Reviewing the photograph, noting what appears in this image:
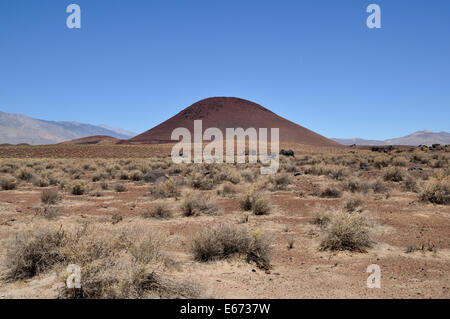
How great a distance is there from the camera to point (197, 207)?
9.87 metres

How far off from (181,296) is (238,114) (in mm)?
104073

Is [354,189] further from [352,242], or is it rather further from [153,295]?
[153,295]

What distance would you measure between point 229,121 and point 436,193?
297ft

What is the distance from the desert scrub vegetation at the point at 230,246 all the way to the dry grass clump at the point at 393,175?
1250cm

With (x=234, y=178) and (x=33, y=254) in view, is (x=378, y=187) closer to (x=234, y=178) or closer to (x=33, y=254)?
(x=234, y=178)

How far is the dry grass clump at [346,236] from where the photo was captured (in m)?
6.44

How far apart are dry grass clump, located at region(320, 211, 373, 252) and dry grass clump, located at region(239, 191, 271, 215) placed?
3.33 m

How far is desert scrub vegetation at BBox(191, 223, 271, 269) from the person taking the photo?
5.75 m

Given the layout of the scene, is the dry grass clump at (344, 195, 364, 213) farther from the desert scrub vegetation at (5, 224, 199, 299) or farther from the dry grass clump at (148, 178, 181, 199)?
the desert scrub vegetation at (5, 224, 199, 299)

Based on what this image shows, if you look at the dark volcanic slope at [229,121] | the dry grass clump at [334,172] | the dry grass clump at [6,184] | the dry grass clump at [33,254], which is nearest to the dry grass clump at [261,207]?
the dry grass clump at [33,254]

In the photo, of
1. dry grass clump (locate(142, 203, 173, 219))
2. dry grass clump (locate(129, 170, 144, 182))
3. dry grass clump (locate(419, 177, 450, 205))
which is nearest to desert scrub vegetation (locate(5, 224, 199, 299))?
dry grass clump (locate(142, 203, 173, 219))

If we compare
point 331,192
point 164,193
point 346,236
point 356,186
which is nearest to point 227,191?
point 164,193
